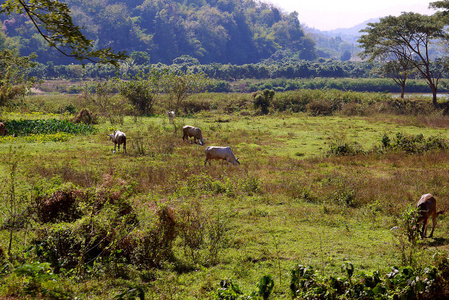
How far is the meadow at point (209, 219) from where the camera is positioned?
5102 mm

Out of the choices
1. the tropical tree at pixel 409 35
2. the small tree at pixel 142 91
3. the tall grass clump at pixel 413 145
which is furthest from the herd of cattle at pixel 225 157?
the tropical tree at pixel 409 35

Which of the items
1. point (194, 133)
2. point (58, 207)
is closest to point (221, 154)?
point (194, 133)

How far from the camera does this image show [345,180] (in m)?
11.2

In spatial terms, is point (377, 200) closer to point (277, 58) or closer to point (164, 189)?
point (164, 189)

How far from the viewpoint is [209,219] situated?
7.86m

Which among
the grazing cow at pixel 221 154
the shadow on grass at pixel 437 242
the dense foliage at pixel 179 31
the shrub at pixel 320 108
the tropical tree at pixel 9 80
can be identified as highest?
the dense foliage at pixel 179 31

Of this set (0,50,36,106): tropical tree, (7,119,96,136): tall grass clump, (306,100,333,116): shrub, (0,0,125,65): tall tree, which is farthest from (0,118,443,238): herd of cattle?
(306,100,333,116): shrub

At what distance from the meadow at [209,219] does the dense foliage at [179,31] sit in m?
113

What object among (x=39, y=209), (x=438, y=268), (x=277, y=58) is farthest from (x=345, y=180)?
(x=277, y=58)

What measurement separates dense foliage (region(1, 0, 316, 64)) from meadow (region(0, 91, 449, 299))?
113225 mm

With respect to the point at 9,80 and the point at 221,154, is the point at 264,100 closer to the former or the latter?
the point at 9,80

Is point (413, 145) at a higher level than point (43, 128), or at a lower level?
higher

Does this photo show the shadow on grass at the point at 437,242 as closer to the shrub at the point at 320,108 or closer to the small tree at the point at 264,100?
the shrub at the point at 320,108

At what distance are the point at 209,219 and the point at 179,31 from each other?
145 m
